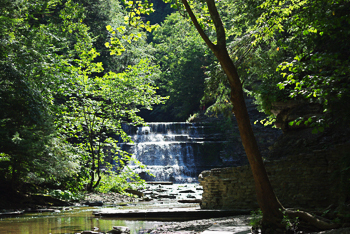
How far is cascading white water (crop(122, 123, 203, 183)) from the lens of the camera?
21516 mm

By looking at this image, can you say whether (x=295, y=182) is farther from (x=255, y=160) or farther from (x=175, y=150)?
(x=175, y=150)

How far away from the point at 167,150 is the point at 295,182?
16.4m

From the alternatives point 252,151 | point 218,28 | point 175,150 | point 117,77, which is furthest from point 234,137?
point 252,151

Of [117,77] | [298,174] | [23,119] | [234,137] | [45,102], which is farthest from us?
[234,137]

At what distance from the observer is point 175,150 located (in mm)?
22797

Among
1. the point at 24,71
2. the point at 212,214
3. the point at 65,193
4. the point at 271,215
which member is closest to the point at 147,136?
the point at 65,193

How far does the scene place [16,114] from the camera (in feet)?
27.5

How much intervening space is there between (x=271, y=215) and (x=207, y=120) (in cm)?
2467

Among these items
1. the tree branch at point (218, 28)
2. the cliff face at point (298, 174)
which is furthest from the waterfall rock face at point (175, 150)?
the tree branch at point (218, 28)

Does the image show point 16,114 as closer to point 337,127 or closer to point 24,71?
point 24,71

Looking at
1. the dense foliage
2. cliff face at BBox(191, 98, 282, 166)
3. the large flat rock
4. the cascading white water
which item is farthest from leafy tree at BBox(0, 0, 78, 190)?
cliff face at BBox(191, 98, 282, 166)

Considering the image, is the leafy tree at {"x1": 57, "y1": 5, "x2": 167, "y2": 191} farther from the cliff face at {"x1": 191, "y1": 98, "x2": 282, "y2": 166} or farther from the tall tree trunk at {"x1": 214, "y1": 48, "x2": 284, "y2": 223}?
the cliff face at {"x1": 191, "y1": 98, "x2": 282, "y2": 166}

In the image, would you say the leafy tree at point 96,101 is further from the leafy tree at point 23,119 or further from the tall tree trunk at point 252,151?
the tall tree trunk at point 252,151

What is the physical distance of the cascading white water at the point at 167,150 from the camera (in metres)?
21.5
